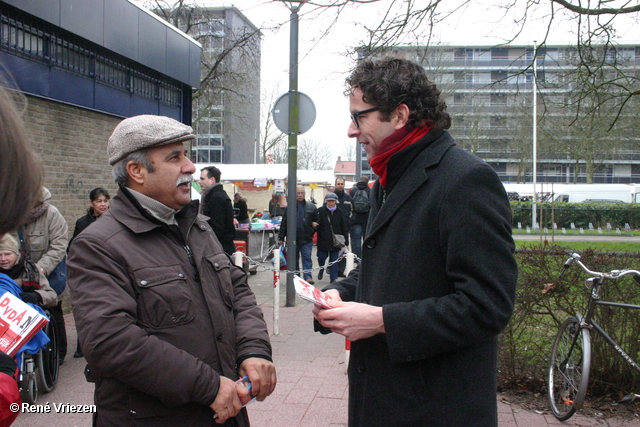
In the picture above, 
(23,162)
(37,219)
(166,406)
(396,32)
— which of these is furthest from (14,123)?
(396,32)

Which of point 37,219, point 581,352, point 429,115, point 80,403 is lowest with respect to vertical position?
point 80,403

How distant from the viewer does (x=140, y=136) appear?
2158 millimetres

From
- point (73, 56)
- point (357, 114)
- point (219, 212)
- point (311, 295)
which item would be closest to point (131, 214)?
point (311, 295)

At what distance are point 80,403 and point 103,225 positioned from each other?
10.8 feet

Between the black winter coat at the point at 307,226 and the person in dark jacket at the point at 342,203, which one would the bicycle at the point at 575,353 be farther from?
the person in dark jacket at the point at 342,203

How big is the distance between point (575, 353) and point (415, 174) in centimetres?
310

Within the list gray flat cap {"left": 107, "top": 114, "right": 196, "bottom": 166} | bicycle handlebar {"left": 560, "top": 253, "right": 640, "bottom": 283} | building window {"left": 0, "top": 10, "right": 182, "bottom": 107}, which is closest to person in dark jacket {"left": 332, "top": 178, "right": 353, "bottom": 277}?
building window {"left": 0, "top": 10, "right": 182, "bottom": 107}

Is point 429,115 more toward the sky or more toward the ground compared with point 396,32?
more toward the ground

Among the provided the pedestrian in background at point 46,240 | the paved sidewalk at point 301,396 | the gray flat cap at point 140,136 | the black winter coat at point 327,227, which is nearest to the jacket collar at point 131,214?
the gray flat cap at point 140,136

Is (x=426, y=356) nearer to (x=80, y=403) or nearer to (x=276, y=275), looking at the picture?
(x=80, y=403)

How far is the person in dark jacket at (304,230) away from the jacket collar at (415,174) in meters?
8.91

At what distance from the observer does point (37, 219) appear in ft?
17.8

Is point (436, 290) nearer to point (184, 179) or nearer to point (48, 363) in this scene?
point (184, 179)

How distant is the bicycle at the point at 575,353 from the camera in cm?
383
